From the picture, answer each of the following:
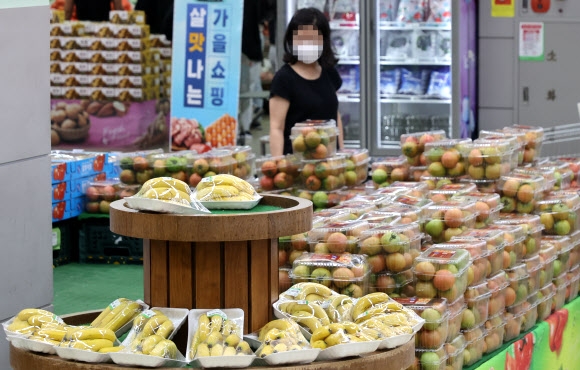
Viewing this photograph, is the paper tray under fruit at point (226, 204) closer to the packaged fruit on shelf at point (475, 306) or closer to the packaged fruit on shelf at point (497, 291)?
the packaged fruit on shelf at point (475, 306)

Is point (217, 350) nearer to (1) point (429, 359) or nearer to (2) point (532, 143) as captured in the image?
(1) point (429, 359)

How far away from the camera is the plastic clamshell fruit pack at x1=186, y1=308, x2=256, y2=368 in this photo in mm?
2945

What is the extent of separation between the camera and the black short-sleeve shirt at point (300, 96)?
264 inches

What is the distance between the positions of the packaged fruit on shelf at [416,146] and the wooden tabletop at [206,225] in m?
2.62

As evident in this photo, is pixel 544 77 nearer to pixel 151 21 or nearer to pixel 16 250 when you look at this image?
pixel 151 21

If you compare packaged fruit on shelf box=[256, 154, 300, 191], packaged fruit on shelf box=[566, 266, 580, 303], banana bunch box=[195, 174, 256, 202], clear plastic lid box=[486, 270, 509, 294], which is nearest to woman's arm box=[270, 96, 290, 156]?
packaged fruit on shelf box=[256, 154, 300, 191]

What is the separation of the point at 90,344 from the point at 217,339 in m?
0.34

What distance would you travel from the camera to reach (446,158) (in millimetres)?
5523

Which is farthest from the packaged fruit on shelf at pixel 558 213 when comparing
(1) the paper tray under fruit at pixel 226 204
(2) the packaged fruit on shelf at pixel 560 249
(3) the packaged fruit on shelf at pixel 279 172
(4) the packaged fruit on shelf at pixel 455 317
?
(1) the paper tray under fruit at pixel 226 204

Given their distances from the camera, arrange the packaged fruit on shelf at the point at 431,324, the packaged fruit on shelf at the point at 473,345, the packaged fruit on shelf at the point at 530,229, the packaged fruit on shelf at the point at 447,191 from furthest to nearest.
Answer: the packaged fruit on shelf at the point at 447,191 → the packaged fruit on shelf at the point at 530,229 → the packaged fruit on shelf at the point at 473,345 → the packaged fruit on shelf at the point at 431,324

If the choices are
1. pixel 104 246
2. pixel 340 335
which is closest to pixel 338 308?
pixel 340 335

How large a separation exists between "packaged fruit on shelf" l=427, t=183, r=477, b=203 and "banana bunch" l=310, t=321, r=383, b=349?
206 centimetres

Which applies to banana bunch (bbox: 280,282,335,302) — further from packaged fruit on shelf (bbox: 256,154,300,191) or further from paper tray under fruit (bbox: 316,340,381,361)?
packaged fruit on shelf (bbox: 256,154,300,191)

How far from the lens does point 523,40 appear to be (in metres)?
9.77
